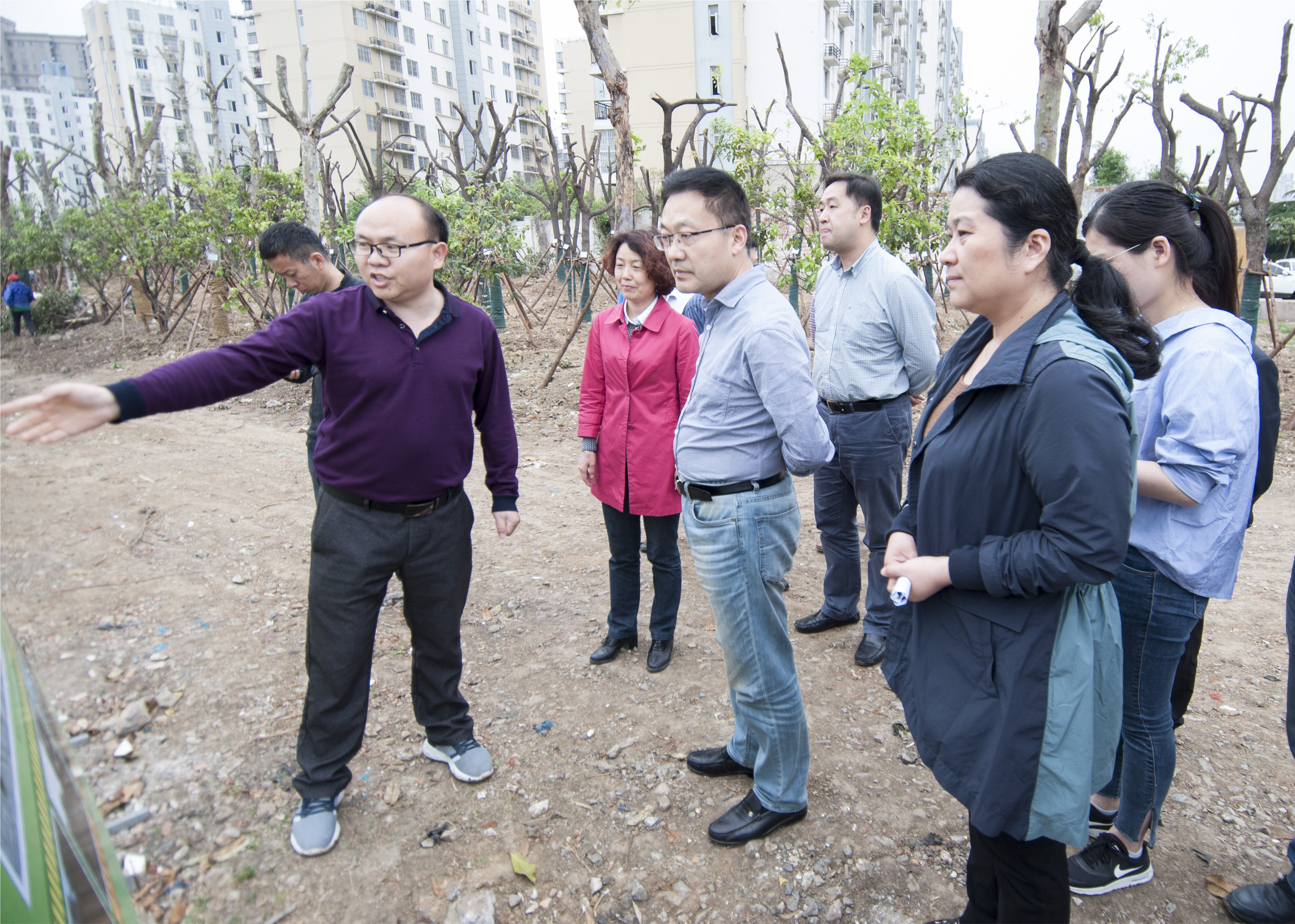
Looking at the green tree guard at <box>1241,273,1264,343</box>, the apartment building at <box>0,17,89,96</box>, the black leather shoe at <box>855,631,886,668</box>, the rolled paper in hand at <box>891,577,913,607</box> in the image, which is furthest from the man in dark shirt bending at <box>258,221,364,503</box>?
the apartment building at <box>0,17,89,96</box>

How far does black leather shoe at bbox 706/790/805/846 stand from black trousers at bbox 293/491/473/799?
100 centimetres

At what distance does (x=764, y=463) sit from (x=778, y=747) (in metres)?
0.81

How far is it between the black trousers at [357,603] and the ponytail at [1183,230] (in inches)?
77.3

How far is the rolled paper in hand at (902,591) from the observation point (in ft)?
4.98

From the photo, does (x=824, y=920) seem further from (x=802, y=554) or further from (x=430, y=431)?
(x=802, y=554)

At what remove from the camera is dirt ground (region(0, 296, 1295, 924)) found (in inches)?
88.1

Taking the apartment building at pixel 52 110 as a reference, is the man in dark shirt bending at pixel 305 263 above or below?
below

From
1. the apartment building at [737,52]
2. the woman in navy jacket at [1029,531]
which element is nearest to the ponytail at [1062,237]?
the woman in navy jacket at [1029,531]

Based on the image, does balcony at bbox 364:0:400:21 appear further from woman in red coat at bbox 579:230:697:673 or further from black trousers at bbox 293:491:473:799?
black trousers at bbox 293:491:473:799

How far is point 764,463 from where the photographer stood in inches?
88.1

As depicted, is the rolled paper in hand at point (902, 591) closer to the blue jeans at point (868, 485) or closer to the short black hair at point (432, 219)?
the short black hair at point (432, 219)

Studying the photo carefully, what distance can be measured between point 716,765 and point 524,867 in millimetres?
700

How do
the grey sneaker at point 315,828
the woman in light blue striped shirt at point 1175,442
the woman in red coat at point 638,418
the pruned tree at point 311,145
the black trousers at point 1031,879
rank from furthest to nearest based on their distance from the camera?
1. the pruned tree at point 311,145
2. the woman in red coat at point 638,418
3. the grey sneaker at point 315,828
4. the woman in light blue striped shirt at point 1175,442
5. the black trousers at point 1031,879

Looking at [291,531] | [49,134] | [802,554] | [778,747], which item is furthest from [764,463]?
[49,134]
